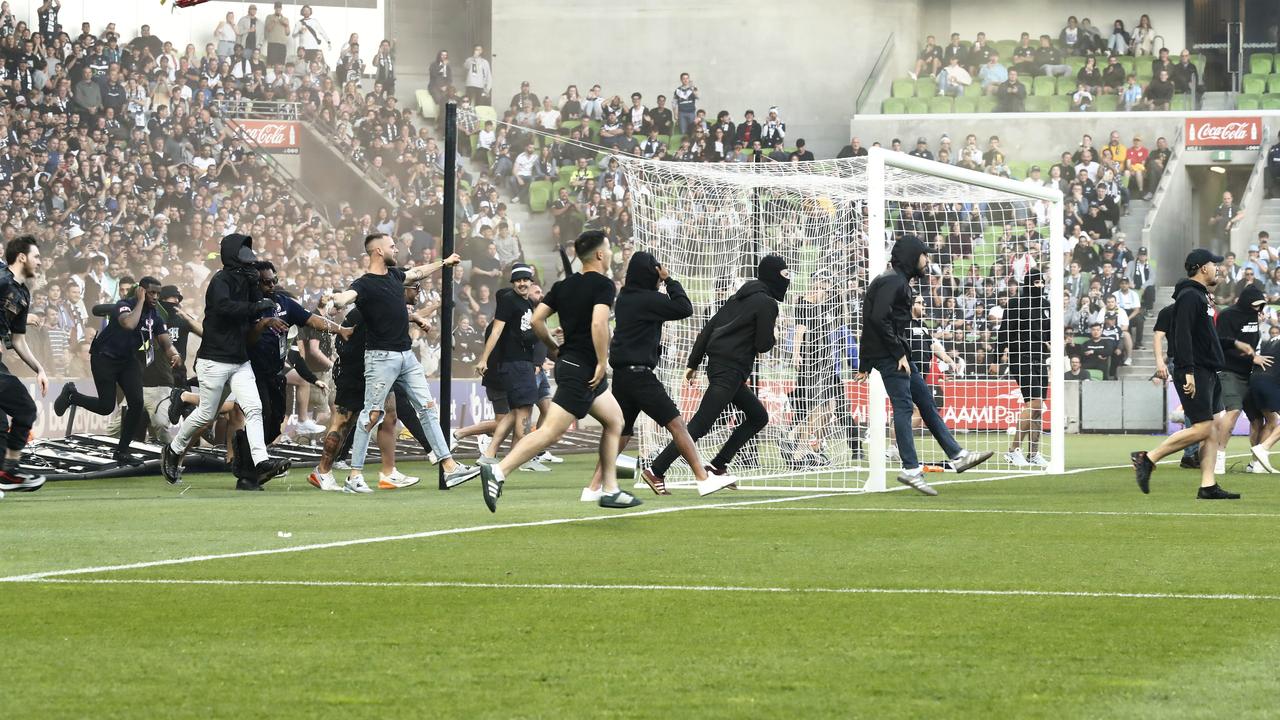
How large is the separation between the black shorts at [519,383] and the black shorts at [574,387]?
16.8ft

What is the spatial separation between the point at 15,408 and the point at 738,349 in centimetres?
556

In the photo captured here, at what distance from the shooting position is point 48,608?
668 cm

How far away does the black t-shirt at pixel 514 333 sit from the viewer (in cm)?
1628

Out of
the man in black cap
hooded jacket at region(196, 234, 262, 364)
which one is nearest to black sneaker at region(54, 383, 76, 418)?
hooded jacket at region(196, 234, 262, 364)

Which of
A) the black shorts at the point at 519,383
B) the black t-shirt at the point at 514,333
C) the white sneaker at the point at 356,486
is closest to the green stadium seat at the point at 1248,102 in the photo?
the black t-shirt at the point at 514,333

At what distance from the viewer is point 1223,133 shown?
3634cm

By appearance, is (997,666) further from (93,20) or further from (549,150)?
(93,20)

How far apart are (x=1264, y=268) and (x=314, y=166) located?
18202 millimetres

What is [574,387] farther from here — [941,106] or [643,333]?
[941,106]

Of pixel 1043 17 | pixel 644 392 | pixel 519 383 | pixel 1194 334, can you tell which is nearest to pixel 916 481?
pixel 1194 334

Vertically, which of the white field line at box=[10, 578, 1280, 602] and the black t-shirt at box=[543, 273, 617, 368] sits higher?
the black t-shirt at box=[543, 273, 617, 368]

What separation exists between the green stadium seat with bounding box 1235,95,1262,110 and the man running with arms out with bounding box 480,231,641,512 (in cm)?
2884

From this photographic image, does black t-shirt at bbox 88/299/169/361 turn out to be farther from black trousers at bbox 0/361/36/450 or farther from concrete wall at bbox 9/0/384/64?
concrete wall at bbox 9/0/384/64

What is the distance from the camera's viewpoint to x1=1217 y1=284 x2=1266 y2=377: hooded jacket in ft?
53.5
